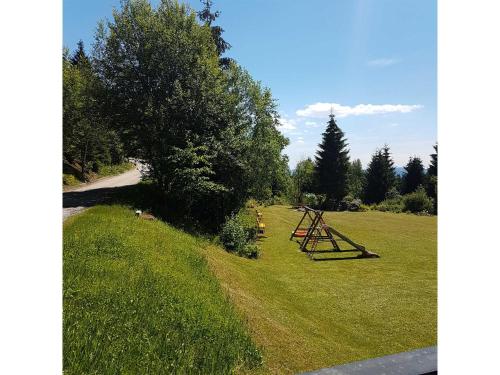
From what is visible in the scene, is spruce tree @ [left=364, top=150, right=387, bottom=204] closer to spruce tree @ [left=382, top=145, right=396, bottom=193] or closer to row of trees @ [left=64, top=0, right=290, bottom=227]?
spruce tree @ [left=382, top=145, right=396, bottom=193]

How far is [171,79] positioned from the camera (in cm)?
1764

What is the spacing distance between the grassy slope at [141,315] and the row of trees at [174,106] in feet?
28.1

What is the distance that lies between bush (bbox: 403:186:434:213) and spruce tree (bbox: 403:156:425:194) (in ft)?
37.4

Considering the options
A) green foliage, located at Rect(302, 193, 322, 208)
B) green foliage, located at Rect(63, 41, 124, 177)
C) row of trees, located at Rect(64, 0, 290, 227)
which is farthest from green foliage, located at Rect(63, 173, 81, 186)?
green foliage, located at Rect(302, 193, 322, 208)

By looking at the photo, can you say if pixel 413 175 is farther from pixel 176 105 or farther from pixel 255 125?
pixel 176 105

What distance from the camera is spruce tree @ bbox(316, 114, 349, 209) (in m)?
41.7

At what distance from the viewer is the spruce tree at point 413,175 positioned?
161ft

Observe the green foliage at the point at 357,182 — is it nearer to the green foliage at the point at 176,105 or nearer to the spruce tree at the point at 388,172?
the spruce tree at the point at 388,172

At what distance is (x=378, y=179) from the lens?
4600 cm

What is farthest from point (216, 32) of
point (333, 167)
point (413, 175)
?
point (413, 175)
